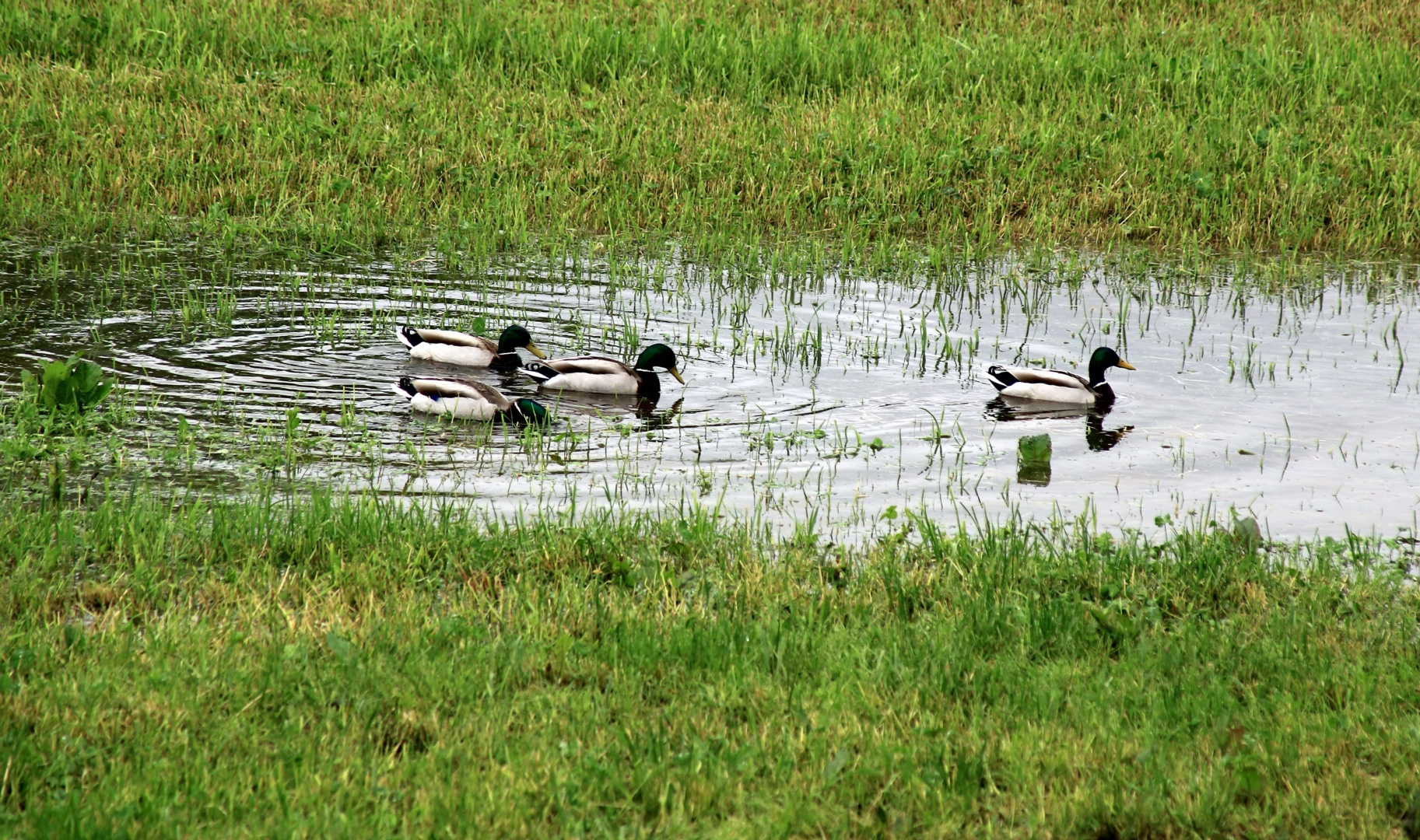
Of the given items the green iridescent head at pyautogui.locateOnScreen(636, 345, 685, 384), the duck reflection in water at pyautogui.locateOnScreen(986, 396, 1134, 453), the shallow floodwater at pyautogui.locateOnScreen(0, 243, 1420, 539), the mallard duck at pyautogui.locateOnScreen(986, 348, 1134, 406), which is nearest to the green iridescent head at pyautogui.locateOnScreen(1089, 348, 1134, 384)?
the mallard duck at pyautogui.locateOnScreen(986, 348, 1134, 406)

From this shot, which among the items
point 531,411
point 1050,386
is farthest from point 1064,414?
point 531,411

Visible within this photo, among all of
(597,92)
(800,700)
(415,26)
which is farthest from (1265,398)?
(415,26)

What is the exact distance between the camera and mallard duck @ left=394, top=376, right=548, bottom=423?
9.19 m

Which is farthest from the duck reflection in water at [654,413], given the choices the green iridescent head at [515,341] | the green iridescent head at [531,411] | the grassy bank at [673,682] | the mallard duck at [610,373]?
the grassy bank at [673,682]

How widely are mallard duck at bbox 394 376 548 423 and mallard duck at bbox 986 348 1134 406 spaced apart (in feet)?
10.6

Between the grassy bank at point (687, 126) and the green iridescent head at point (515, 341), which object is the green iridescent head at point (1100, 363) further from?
the green iridescent head at point (515, 341)

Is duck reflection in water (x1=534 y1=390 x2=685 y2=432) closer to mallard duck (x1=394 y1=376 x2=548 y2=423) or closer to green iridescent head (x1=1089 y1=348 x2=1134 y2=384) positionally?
mallard duck (x1=394 y1=376 x2=548 y2=423)

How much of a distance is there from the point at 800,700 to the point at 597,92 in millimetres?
13204

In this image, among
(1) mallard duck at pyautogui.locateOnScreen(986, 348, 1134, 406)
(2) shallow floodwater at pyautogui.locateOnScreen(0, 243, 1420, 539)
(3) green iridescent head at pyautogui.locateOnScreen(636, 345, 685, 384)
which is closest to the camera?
(2) shallow floodwater at pyautogui.locateOnScreen(0, 243, 1420, 539)

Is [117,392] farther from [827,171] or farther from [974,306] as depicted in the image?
[827,171]

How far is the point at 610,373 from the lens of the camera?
33.4 feet

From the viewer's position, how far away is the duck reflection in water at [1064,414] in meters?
9.25

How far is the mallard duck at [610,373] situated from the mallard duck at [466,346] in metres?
0.46

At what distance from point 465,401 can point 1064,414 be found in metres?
4.07
